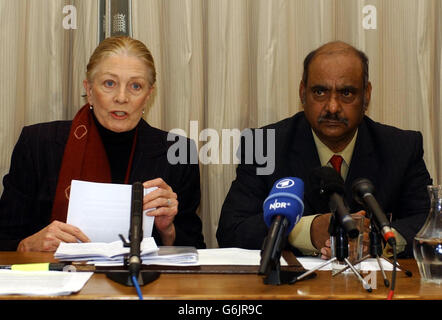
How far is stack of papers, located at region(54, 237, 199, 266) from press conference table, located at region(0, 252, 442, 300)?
13 centimetres

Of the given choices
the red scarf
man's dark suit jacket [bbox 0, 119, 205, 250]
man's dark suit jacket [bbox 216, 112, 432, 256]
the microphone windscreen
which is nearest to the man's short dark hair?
man's dark suit jacket [bbox 216, 112, 432, 256]

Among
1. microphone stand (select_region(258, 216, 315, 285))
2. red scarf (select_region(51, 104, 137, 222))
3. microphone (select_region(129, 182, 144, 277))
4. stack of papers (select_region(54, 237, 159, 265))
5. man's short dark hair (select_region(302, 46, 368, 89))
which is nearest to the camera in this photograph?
microphone stand (select_region(258, 216, 315, 285))

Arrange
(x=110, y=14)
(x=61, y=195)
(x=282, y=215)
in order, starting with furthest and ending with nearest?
(x=110, y=14), (x=61, y=195), (x=282, y=215)

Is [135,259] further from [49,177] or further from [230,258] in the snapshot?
[49,177]

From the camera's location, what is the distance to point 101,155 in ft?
8.18

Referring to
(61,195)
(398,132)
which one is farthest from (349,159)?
(61,195)

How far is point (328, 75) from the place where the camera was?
96.7 inches

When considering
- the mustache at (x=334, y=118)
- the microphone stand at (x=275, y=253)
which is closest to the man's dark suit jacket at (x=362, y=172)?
the mustache at (x=334, y=118)

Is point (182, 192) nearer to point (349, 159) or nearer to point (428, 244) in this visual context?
point (349, 159)

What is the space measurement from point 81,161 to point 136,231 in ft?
3.63

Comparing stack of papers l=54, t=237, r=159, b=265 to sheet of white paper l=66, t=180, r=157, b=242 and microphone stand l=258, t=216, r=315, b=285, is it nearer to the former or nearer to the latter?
sheet of white paper l=66, t=180, r=157, b=242

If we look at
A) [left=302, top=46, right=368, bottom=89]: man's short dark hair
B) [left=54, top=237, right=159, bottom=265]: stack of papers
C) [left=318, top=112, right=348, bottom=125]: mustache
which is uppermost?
[left=302, top=46, right=368, bottom=89]: man's short dark hair

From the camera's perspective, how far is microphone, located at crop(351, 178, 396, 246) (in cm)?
125

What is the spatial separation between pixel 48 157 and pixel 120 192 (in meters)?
0.76
